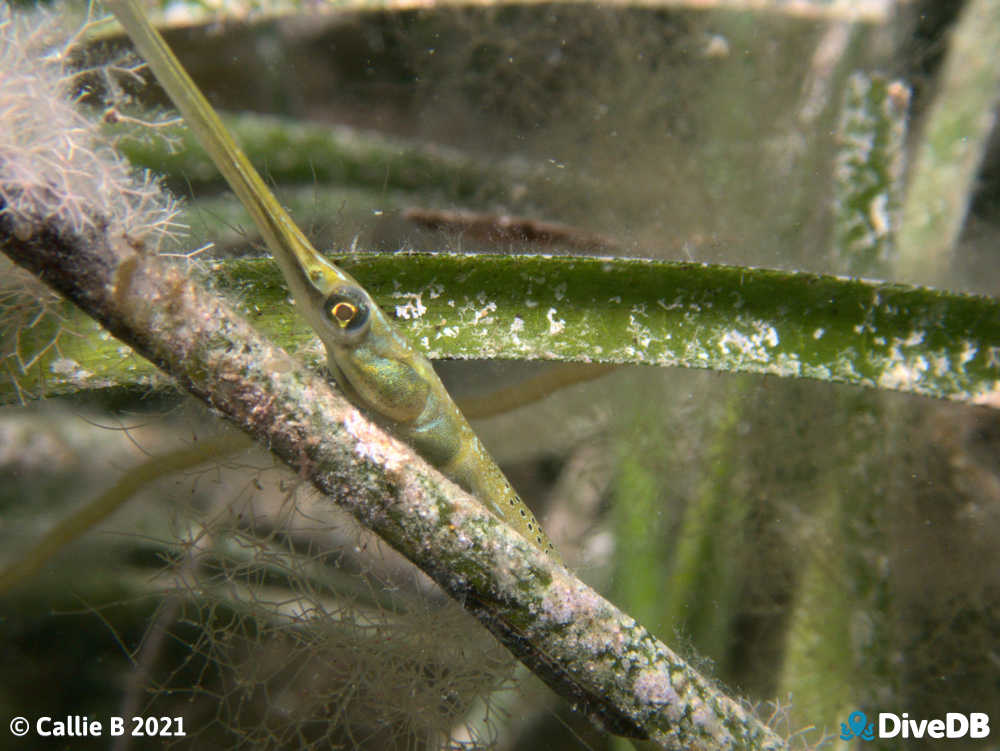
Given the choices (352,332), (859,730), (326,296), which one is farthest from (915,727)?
(326,296)

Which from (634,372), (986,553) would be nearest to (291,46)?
(634,372)

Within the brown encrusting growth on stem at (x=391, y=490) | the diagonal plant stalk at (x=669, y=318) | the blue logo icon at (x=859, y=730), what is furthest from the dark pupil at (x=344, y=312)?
the blue logo icon at (x=859, y=730)

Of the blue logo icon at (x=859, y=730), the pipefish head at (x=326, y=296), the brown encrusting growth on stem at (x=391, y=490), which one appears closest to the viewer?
the brown encrusting growth on stem at (x=391, y=490)

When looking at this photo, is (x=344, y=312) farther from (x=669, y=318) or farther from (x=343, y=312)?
(x=669, y=318)

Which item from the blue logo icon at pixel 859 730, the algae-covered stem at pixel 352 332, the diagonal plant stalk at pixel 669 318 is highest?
the diagonal plant stalk at pixel 669 318

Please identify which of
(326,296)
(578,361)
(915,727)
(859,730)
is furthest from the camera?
(915,727)

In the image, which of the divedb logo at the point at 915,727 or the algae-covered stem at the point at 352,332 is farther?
the divedb logo at the point at 915,727

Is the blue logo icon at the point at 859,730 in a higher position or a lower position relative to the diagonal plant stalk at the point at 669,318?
lower

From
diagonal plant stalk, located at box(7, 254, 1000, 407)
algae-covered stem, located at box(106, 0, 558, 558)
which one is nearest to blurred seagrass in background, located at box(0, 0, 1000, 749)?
diagonal plant stalk, located at box(7, 254, 1000, 407)

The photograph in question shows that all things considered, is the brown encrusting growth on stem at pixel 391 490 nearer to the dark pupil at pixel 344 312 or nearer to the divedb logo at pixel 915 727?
the dark pupil at pixel 344 312
